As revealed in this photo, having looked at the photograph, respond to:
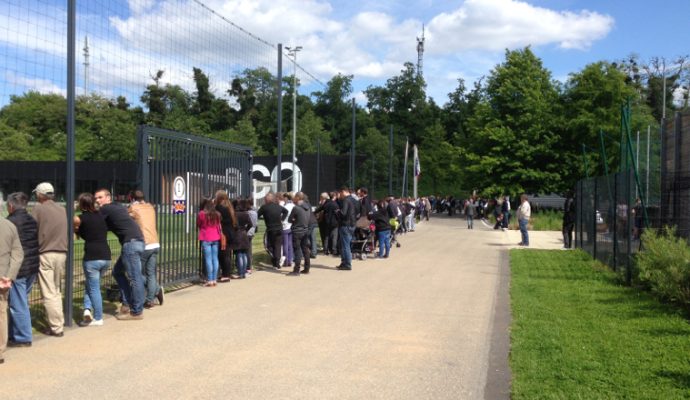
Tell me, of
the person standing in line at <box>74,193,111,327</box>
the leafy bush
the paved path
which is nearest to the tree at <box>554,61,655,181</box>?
the leafy bush

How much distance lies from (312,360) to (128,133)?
52977 millimetres

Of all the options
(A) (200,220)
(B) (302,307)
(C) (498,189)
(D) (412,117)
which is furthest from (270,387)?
(D) (412,117)

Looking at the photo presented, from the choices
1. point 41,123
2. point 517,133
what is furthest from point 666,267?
point 41,123

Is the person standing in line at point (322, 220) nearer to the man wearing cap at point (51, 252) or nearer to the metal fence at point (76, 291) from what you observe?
the metal fence at point (76, 291)

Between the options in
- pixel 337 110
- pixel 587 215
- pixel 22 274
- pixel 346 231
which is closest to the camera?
pixel 22 274

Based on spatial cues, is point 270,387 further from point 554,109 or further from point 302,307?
point 554,109

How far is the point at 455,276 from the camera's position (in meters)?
13.6

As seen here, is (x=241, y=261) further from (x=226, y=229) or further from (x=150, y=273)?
(x=150, y=273)

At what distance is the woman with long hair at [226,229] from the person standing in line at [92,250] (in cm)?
413

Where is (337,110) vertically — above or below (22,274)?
above

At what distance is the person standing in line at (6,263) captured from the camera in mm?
6277

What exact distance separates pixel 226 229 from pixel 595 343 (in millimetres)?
7447

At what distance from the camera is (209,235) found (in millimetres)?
11656

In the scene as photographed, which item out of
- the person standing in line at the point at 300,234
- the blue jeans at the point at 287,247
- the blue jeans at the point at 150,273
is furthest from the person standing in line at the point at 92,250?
the blue jeans at the point at 287,247
